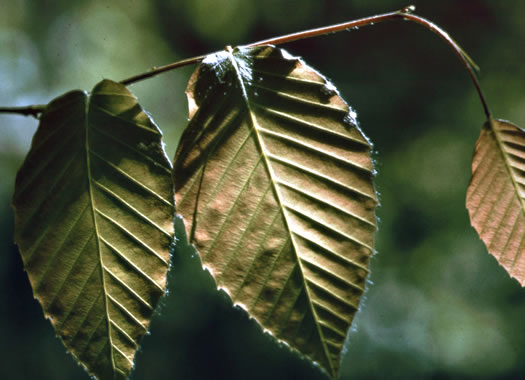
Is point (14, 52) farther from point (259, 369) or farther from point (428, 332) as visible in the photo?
point (428, 332)

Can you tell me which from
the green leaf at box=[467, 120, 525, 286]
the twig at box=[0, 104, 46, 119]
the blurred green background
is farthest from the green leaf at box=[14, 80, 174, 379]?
the blurred green background

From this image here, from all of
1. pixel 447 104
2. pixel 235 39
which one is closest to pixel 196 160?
pixel 235 39

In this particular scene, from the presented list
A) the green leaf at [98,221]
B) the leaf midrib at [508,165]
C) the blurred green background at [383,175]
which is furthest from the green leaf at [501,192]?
the blurred green background at [383,175]

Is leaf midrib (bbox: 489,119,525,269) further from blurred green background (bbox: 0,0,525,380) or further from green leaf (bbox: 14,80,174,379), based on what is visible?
blurred green background (bbox: 0,0,525,380)

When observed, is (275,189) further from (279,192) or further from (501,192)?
(501,192)

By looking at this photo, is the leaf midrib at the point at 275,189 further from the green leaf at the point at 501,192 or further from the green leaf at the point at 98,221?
the green leaf at the point at 501,192

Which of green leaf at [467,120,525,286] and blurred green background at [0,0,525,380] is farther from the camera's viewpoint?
blurred green background at [0,0,525,380]
